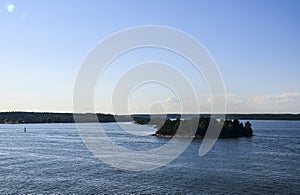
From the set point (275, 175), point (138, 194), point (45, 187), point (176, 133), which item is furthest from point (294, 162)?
point (176, 133)

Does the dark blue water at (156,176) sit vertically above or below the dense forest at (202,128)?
below

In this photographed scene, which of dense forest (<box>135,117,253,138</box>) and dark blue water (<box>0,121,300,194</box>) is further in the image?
dense forest (<box>135,117,253,138</box>)

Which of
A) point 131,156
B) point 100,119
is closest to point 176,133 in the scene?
point 131,156

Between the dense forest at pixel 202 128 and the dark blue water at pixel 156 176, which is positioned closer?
the dark blue water at pixel 156 176

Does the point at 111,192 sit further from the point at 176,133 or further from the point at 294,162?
the point at 176,133

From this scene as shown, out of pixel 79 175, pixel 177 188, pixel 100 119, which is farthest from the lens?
pixel 100 119

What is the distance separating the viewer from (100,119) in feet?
508

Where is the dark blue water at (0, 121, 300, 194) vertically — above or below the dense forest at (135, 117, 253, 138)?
below

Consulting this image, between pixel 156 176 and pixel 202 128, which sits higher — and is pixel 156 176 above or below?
below

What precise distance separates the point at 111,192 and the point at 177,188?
13.8ft

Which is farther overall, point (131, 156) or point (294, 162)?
point (131, 156)

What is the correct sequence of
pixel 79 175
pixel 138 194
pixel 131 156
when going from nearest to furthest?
1. pixel 138 194
2. pixel 79 175
3. pixel 131 156

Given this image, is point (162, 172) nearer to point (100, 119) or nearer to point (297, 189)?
point (297, 189)

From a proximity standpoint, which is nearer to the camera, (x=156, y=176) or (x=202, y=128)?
(x=156, y=176)
